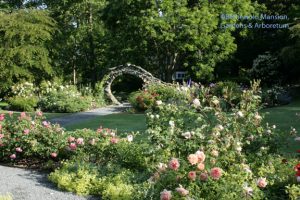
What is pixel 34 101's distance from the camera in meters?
16.8

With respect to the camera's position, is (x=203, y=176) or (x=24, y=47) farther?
(x=24, y=47)

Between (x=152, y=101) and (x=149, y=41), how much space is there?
8.82 metres

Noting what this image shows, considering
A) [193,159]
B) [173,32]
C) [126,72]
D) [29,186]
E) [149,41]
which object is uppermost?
[173,32]

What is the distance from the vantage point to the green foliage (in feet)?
63.8

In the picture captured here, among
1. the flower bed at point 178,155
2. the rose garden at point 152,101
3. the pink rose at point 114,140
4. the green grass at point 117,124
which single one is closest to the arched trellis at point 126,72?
the rose garden at point 152,101

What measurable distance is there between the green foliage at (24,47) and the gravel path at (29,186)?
14564mm

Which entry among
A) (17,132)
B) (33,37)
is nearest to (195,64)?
(33,37)

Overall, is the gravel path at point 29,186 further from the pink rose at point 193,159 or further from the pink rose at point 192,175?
the pink rose at point 193,159

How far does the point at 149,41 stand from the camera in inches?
878

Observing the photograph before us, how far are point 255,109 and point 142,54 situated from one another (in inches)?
742

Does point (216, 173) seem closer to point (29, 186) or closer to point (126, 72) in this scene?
point (29, 186)

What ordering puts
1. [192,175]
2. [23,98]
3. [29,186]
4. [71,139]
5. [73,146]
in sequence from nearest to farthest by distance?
1. [192,175]
2. [29,186]
3. [73,146]
4. [71,139]
5. [23,98]

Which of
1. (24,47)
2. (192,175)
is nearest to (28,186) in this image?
(192,175)

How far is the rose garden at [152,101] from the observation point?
402 cm
